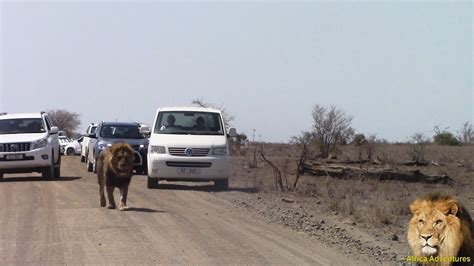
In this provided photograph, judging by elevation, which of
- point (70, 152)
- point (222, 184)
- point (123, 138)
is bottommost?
point (222, 184)

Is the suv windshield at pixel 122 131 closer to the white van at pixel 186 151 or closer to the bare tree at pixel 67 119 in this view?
the white van at pixel 186 151

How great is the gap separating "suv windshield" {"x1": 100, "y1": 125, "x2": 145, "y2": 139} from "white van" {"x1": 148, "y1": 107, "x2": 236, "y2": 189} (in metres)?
7.24

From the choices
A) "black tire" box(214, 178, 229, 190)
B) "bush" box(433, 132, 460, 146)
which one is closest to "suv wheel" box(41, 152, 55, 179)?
"black tire" box(214, 178, 229, 190)

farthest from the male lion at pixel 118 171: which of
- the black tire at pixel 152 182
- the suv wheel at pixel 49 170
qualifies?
the suv wheel at pixel 49 170

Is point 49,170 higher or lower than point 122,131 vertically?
lower

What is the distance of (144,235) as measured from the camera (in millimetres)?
11562

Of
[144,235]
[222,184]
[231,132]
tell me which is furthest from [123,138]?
[144,235]

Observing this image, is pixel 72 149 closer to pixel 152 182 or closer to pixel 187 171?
pixel 152 182

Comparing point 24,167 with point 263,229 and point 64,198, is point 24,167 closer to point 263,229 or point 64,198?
point 64,198

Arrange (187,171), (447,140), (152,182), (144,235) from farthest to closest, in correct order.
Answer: (447,140), (152,182), (187,171), (144,235)

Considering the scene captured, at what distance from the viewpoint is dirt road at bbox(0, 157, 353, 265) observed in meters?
10.0

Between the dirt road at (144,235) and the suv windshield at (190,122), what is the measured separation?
413cm

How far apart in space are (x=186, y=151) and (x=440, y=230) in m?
15.0

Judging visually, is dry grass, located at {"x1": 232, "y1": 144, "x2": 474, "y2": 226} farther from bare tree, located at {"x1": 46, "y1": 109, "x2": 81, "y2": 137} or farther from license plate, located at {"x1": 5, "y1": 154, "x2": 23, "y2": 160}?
bare tree, located at {"x1": 46, "y1": 109, "x2": 81, "y2": 137}
